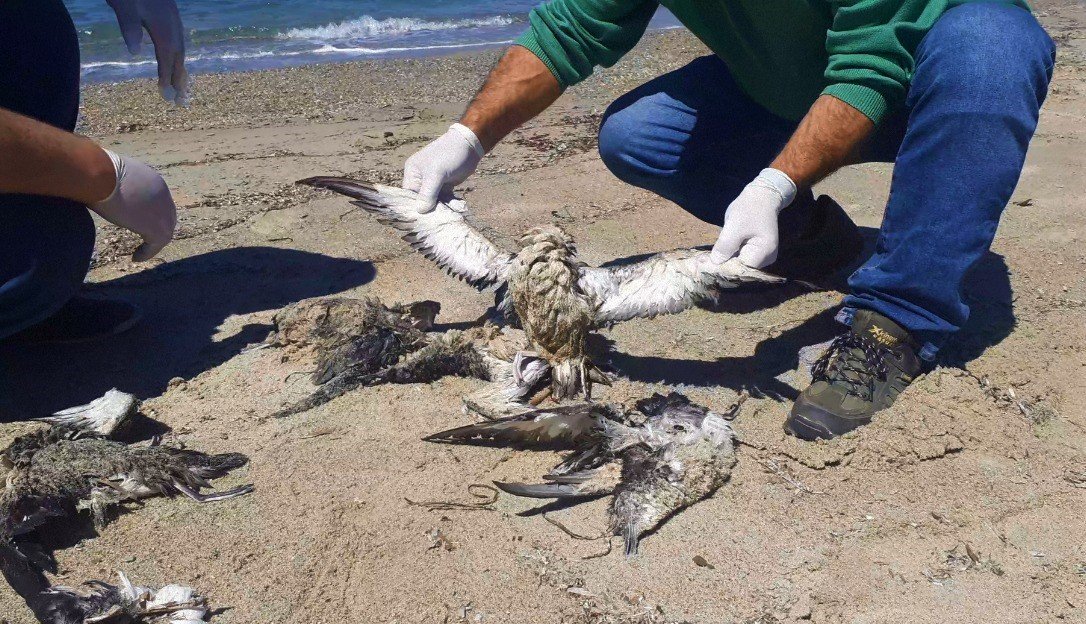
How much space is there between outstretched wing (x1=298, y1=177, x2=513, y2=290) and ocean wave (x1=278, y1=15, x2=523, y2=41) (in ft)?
29.9

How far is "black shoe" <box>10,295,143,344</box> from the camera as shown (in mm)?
2990

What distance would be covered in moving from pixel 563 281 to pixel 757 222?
636 millimetres

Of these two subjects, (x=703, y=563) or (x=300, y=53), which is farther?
(x=300, y=53)

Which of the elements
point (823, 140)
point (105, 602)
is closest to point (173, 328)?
point (105, 602)

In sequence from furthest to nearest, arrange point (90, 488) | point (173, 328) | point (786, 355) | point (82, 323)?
point (173, 328), point (82, 323), point (786, 355), point (90, 488)

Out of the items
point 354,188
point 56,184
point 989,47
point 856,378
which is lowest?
point 856,378

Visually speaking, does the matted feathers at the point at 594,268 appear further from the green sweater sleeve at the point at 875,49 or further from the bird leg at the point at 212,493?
the bird leg at the point at 212,493

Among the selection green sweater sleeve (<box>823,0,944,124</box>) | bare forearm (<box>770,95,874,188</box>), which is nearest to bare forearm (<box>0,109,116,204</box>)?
bare forearm (<box>770,95,874,188</box>)

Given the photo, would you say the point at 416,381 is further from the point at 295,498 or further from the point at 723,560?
the point at 723,560

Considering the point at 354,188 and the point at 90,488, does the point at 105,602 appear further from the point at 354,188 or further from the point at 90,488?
the point at 354,188

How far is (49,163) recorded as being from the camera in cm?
249

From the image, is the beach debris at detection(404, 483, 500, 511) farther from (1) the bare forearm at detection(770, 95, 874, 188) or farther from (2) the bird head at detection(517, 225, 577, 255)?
(1) the bare forearm at detection(770, 95, 874, 188)

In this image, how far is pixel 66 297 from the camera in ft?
9.46

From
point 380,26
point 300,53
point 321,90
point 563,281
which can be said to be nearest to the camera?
point 563,281
